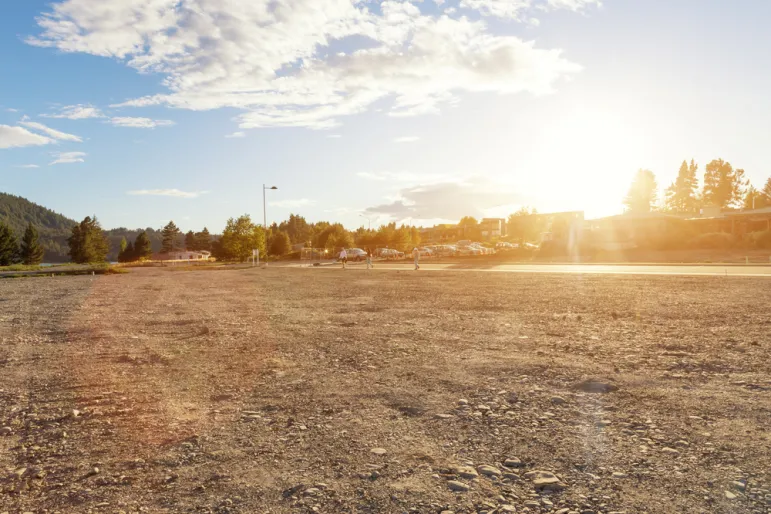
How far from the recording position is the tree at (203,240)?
6417 inches

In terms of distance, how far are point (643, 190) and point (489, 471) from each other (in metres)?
93.4

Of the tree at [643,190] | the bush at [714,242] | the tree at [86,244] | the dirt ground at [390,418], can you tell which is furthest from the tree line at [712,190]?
the tree at [86,244]

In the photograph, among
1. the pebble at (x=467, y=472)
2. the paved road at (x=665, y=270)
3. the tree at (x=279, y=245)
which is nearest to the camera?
the pebble at (x=467, y=472)

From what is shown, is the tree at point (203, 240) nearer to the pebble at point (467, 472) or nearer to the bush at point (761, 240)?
the bush at point (761, 240)

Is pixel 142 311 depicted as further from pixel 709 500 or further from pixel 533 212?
pixel 533 212

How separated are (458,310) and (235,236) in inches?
2478

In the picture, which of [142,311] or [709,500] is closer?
[709,500]

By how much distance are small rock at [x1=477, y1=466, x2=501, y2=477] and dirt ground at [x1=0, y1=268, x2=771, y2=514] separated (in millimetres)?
64

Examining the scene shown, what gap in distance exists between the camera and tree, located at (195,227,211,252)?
163000 mm

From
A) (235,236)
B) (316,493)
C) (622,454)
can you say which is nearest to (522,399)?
(622,454)

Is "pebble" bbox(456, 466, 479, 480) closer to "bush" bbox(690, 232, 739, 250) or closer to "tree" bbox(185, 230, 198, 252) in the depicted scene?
"bush" bbox(690, 232, 739, 250)

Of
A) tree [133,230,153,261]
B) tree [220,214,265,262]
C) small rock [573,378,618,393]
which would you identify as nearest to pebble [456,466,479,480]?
small rock [573,378,618,393]

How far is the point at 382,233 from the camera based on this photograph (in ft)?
310

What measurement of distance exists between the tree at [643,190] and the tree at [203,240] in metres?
126
